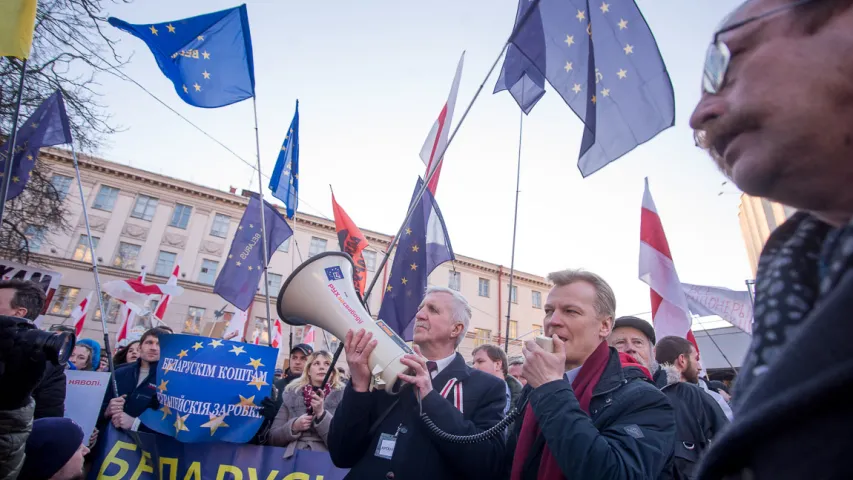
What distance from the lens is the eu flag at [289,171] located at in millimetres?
6816

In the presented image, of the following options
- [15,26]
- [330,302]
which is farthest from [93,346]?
[330,302]

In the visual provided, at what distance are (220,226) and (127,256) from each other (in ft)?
18.0

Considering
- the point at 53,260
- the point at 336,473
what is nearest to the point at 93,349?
the point at 336,473

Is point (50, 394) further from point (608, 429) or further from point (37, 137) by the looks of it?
point (37, 137)

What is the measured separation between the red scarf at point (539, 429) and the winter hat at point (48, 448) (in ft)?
7.26

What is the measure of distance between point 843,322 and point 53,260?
3242cm

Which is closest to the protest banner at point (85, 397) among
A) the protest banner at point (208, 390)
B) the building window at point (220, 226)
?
the protest banner at point (208, 390)

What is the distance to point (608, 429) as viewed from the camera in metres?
1.77

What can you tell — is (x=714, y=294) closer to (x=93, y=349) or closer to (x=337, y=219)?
(x=337, y=219)

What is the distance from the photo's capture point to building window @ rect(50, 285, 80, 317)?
2417 centimetres

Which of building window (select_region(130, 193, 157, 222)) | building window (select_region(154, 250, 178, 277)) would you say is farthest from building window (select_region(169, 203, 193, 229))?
building window (select_region(154, 250, 178, 277))

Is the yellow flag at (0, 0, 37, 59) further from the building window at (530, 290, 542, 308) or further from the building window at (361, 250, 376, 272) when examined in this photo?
the building window at (530, 290, 542, 308)

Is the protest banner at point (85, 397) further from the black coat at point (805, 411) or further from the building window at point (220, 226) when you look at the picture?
the building window at point (220, 226)

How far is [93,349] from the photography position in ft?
18.9
